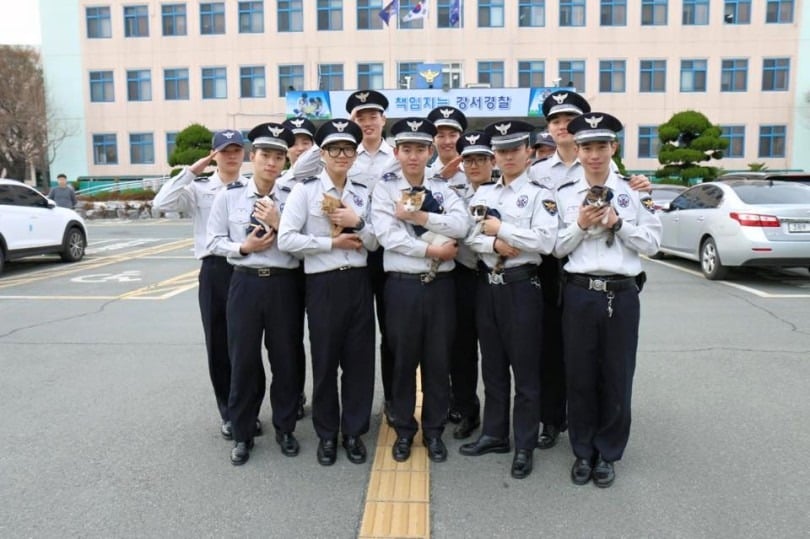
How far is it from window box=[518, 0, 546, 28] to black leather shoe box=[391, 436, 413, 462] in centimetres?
3838

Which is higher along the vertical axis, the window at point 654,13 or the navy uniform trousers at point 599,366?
the window at point 654,13

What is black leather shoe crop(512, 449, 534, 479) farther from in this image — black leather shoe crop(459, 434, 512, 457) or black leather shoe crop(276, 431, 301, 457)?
black leather shoe crop(276, 431, 301, 457)

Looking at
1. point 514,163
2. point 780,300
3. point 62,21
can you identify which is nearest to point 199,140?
point 62,21

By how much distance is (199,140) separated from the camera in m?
32.5

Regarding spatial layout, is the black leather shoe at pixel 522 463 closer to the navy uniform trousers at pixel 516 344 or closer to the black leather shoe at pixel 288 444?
the navy uniform trousers at pixel 516 344

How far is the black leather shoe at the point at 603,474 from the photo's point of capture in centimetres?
329

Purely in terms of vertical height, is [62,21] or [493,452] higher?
[62,21]

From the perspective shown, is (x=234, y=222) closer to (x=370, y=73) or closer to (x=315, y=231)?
(x=315, y=231)

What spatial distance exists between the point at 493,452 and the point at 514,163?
164 centimetres

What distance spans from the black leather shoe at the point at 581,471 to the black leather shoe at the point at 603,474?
30 mm

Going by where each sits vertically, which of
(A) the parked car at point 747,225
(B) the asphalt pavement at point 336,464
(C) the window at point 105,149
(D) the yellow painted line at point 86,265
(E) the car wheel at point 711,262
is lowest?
(B) the asphalt pavement at point 336,464

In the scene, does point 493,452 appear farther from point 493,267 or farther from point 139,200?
point 139,200

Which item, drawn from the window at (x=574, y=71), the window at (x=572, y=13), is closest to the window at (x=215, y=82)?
the window at (x=574, y=71)

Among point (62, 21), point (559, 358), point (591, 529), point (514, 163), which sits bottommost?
point (591, 529)
